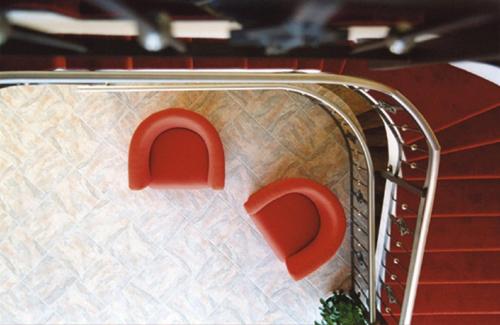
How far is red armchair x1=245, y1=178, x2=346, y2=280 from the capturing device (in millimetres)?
3461

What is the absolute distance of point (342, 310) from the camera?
362 cm

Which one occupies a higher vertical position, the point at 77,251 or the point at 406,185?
the point at 406,185

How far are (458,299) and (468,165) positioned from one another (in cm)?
109

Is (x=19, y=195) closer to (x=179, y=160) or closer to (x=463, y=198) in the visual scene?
(x=179, y=160)

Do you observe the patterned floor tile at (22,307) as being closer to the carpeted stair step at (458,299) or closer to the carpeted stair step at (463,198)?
the carpeted stair step at (458,299)

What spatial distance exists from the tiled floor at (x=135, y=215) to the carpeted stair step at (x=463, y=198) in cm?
78

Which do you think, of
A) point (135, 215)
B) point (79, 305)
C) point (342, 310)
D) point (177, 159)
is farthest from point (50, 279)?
point (342, 310)

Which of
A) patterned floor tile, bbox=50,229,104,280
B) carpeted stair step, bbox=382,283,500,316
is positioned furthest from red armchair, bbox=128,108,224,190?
carpeted stair step, bbox=382,283,500,316

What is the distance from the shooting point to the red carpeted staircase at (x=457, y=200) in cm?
299

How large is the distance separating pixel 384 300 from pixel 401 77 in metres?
1.82

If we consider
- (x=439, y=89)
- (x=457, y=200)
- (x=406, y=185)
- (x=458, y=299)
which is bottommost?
(x=458, y=299)

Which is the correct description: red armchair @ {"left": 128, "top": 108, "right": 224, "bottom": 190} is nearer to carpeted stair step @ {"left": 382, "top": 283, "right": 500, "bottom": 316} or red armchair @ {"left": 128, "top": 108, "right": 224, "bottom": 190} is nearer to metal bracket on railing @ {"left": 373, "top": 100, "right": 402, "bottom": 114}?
metal bracket on railing @ {"left": 373, "top": 100, "right": 402, "bottom": 114}

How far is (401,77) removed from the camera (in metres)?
2.98

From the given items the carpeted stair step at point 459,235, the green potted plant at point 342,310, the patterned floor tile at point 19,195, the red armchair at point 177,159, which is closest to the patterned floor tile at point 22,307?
the patterned floor tile at point 19,195
